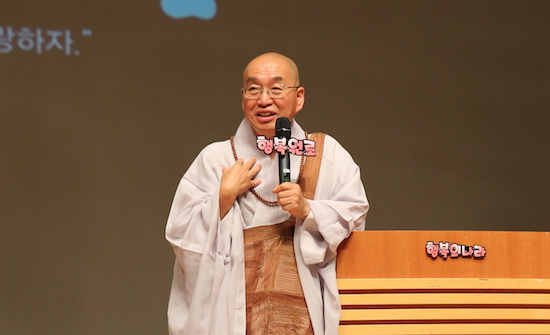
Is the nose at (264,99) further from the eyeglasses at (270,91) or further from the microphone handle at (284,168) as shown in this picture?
the microphone handle at (284,168)

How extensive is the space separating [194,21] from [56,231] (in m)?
1.30

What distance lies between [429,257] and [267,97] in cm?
71

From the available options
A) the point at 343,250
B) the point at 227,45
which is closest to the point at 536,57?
the point at 227,45

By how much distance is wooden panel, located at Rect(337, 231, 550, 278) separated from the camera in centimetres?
213

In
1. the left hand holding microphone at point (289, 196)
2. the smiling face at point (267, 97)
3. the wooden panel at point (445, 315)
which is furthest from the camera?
the smiling face at point (267, 97)

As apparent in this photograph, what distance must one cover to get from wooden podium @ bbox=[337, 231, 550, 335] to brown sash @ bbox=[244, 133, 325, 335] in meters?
0.14

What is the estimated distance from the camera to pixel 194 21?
3668 millimetres

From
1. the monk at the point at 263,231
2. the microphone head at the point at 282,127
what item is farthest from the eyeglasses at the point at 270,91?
the microphone head at the point at 282,127

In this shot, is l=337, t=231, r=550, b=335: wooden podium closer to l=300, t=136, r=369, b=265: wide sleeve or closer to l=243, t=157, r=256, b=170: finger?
l=300, t=136, r=369, b=265: wide sleeve

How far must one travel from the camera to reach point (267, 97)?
2203 millimetres

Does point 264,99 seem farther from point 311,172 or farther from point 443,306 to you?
point 443,306

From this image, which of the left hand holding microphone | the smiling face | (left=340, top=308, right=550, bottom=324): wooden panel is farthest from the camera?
the smiling face

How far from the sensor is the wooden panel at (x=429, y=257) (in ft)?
6.99

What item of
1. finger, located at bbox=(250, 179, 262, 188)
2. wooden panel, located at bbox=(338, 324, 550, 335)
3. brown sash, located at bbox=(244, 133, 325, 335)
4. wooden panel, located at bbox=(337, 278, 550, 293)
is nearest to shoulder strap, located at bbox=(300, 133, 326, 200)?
brown sash, located at bbox=(244, 133, 325, 335)
